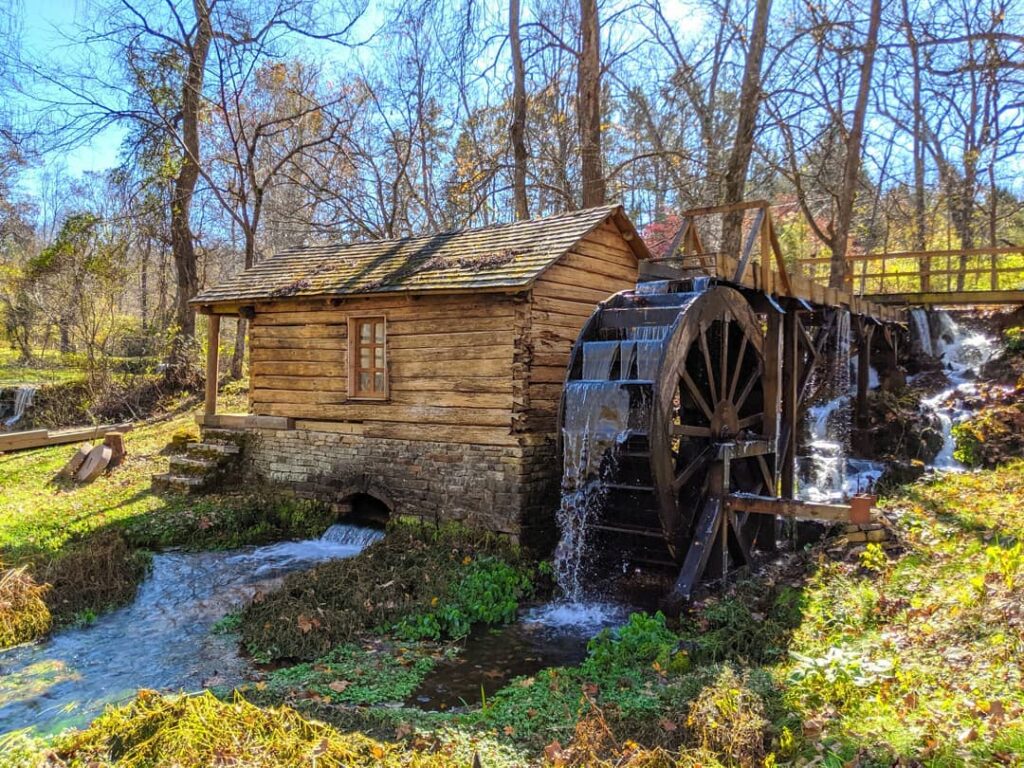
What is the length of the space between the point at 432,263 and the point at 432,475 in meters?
2.80

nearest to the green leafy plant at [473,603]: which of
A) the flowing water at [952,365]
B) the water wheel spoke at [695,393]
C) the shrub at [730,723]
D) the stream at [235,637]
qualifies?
the stream at [235,637]

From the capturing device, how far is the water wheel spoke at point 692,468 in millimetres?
6697

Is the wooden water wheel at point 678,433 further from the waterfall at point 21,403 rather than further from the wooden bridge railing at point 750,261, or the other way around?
A: the waterfall at point 21,403

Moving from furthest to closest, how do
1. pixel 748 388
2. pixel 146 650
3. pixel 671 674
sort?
1. pixel 748 388
2. pixel 146 650
3. pixel 671 674

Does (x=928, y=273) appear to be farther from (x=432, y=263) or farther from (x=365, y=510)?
(x=365, y=510)

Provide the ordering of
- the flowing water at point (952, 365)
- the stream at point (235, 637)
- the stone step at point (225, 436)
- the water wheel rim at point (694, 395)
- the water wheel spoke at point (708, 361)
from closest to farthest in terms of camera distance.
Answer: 1. the stream at point (235, 637)
2. the water wheel rim at point (694, 395)
3. the water wheel spoke at point (708, 361)
4. the stone step at point (225, 436)
5. the flowing water at point (952, 365)

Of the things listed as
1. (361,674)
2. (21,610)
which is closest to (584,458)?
(361,674)

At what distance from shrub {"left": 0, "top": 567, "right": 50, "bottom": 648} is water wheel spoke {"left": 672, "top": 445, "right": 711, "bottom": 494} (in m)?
5.78

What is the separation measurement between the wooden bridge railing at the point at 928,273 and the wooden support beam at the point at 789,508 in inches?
424

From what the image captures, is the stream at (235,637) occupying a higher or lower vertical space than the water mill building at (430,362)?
lower

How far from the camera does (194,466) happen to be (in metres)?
10.5

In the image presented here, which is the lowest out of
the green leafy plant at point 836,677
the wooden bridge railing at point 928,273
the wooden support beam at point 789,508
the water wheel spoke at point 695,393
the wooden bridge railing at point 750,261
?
the green leafy plant at point 836,677

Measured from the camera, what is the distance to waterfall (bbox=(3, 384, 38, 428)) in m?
15.6

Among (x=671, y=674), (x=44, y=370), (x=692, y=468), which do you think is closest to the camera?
(x=671, y=674)
